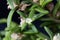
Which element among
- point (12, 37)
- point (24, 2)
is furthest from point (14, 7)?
point (12, 37)

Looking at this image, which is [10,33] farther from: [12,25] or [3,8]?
[3,8]

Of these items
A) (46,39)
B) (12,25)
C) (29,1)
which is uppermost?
(29,1)

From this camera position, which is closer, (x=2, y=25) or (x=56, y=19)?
(x=56, y=19)

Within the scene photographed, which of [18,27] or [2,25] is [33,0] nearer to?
[18,27]

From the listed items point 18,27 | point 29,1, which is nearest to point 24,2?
point 29,1

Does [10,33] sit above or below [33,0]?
below

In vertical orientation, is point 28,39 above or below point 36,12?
below

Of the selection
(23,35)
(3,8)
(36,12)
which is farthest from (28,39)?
(3,8)

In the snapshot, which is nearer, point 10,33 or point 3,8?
point 10,33

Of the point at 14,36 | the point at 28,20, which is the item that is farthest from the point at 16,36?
the point at 28,20

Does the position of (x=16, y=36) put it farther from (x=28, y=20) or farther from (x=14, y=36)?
(x=28, y=20)
